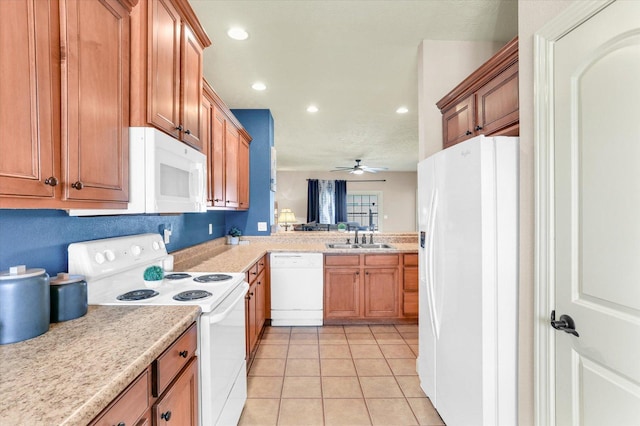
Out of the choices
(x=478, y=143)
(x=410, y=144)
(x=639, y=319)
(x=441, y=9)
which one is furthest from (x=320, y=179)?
(x=639, y=319)

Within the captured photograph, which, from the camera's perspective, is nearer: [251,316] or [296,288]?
[251,316]

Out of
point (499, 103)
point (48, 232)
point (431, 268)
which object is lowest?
point (431, 268)

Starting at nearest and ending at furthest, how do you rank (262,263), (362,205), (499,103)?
(499,103) → (262,263) → (362,205)

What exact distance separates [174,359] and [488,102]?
2.08 meters

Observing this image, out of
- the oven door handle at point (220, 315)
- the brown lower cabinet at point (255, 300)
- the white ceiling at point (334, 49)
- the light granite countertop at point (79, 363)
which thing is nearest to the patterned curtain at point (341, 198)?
the white ceiling at point (334, 49)

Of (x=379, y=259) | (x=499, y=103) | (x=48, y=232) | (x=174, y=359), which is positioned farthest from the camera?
(x=379, y=259)

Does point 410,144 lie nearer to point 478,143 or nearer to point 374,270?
point 374,270

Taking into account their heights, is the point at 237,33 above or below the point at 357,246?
above

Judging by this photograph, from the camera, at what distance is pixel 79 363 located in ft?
2.67

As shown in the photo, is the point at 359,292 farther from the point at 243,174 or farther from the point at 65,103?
the point at 65,103

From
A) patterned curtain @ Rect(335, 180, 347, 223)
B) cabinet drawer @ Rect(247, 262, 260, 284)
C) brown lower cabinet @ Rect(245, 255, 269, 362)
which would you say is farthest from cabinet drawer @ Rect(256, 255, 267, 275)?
patterned curtain @ Rect(335, 180, 347, 223)

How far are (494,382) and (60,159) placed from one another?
1.88 metres

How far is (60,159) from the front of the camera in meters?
0.96

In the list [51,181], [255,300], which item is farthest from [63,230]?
[255,300]
